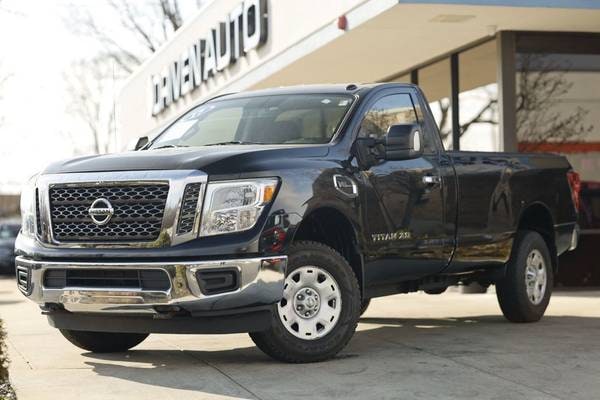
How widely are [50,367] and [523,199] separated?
183 inches

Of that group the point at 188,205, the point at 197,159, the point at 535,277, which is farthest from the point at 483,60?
the point at 188,205

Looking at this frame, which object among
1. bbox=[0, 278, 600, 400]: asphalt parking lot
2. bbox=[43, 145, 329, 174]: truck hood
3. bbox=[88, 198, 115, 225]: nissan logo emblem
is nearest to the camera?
bbox=[0, 278, 600, 400]: asphalt parking lot

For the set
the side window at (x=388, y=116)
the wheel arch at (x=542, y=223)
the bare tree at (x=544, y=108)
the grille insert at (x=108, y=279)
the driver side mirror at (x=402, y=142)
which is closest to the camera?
the grille insert at (x=108, y=279)

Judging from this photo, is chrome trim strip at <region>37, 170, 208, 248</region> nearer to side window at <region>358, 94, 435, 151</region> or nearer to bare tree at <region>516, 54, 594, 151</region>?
side window at <region>358, 94, 435, 151</region>

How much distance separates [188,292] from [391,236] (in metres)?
1.93

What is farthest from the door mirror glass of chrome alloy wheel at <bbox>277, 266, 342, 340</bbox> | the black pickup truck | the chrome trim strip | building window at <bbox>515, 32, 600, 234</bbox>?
building window at <bbox>515, 32, 600, 234</bbox>

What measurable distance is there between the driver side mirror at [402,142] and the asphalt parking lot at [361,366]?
1492mm

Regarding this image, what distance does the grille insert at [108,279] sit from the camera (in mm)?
7234

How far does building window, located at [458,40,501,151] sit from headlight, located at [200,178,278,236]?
28.1ft

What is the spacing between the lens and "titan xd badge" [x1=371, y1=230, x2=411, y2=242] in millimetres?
8273

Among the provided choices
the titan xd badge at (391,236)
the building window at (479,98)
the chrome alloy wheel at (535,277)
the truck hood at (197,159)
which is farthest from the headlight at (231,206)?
the building window at (479,98)

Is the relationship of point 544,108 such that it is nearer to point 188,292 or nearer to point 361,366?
point 361,366

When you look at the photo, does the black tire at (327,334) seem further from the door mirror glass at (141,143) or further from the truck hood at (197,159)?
the door mirror glass at (141,143)

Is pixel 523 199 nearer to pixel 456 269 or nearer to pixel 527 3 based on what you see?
pixel 456 269
